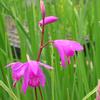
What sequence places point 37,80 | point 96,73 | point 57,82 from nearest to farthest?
point 37,80 → point 57,82 → point 96,73

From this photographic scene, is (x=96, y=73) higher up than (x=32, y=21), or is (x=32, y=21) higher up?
(x=32, y=21)

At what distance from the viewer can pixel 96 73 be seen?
1071mm

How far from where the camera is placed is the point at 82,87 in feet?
3.39

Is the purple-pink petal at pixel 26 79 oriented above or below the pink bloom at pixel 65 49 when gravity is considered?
below

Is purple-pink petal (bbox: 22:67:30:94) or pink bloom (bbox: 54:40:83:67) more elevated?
pink bloom (bbox: 54:40:83:67)

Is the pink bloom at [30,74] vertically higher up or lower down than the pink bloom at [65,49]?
lower down

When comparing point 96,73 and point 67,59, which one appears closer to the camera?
point 67,59

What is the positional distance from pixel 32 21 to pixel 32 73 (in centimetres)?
39

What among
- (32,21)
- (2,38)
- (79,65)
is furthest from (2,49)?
(79,65)

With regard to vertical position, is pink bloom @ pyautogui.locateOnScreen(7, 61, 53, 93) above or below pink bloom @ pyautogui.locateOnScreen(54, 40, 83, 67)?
below

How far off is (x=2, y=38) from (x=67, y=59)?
449 millimetres

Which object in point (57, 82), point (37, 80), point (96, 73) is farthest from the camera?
point (96, 73)

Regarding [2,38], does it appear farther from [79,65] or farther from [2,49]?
[79,65]

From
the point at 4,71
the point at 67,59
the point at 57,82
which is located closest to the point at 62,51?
the point at 67,59
